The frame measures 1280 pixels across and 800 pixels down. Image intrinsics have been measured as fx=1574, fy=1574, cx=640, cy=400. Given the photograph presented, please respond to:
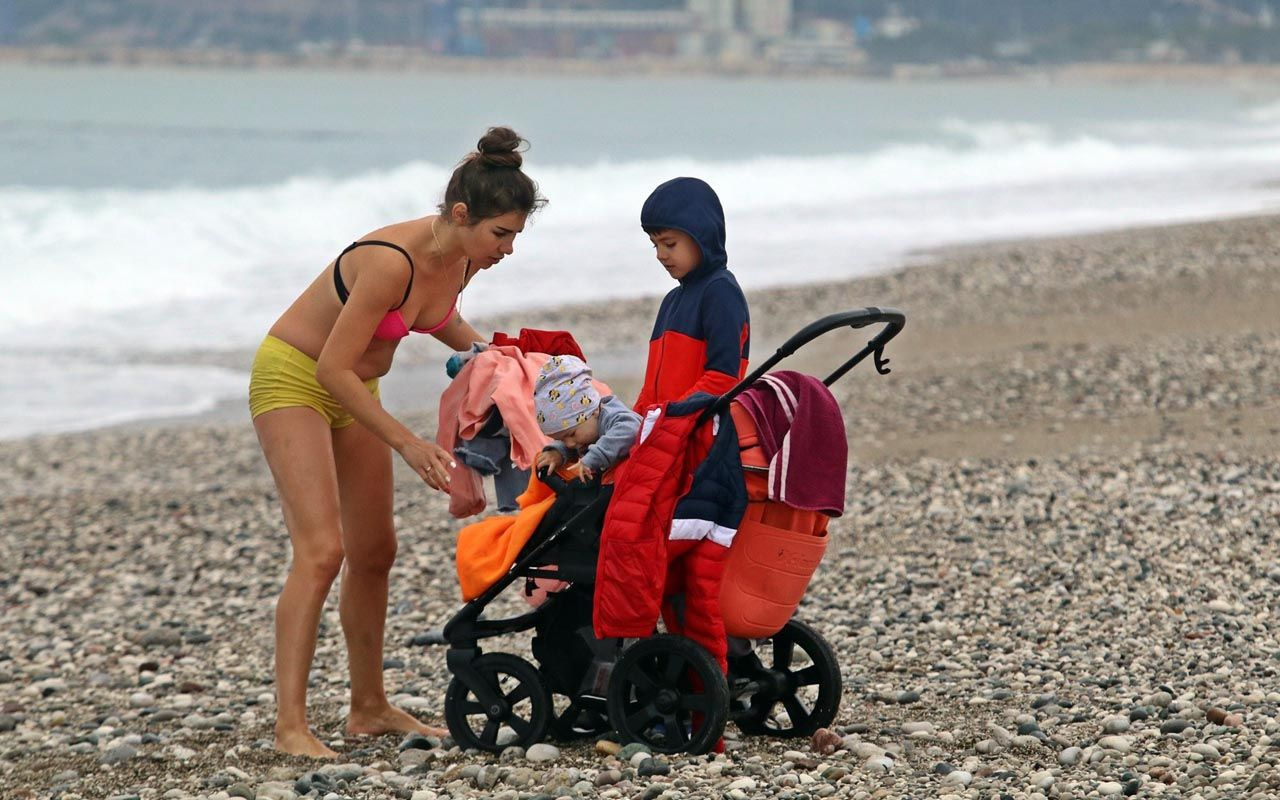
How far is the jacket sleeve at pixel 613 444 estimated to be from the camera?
417 centimetres

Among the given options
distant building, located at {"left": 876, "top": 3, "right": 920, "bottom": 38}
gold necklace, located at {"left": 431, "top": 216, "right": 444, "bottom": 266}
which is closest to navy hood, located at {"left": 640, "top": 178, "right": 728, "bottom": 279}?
gold necklace, located at {"left": 431, "top": 216, "right": 444, "bottom": 266}

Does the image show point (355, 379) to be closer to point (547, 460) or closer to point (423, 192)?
point (547, 460)

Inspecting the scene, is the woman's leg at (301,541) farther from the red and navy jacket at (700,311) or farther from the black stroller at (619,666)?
the red and navy jacket at (700,311)

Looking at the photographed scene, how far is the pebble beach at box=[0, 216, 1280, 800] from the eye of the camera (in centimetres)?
421

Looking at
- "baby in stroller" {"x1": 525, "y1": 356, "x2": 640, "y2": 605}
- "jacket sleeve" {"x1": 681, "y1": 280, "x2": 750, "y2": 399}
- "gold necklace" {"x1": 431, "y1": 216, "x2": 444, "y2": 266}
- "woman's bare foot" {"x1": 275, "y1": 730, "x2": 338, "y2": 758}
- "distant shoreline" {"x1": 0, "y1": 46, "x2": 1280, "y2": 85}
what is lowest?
"woman's bare foot" {"x1": 275, "y1": 730, "x2": 338, "y2": 758}

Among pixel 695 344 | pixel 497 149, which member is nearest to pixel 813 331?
pixel 695 344

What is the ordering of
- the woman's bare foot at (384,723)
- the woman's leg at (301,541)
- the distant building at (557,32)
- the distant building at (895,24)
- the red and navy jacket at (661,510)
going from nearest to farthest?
the red and navy jacket at (661,510) < the woman's leg at (301,541) < the woman's bare foot at (384,723) < the distant building at (557,32) < the distant building at (895,24)

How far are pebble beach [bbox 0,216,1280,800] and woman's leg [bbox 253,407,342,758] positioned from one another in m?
0.16

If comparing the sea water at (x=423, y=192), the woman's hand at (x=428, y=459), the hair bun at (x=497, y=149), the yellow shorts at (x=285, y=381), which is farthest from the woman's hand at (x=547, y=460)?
the sea water at (x=423, y=192)

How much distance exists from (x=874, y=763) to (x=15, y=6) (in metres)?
108

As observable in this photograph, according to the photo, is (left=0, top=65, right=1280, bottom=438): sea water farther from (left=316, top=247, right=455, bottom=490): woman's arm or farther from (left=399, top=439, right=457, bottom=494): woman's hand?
(left=399, top=439, right=457, bottom=494): woman's hand

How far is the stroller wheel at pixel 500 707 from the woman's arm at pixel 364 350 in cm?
57

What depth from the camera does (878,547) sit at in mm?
6828

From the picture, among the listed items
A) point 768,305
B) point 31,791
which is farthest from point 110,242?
point 31,791
